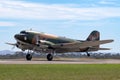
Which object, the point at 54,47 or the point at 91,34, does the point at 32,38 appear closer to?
the point at 54,47

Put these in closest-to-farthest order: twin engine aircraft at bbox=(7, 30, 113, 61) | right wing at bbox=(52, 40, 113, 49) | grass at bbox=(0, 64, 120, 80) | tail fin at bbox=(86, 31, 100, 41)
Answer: grass at bbox=(0, 64, 120, 80), twin engine aircraft at bbox=(7, 30, 113, 61), right wing at bbox=(52, 40, 113, 49), tail fin at bbox=(86, 31, 100, 41)

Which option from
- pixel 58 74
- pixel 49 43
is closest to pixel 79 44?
pixel 49 43

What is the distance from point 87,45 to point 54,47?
6348 mm

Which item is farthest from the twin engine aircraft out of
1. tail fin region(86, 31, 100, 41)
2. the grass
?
the grass

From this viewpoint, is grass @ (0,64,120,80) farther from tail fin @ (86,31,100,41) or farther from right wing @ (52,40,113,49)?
tail fin @ (86,31,100,41)

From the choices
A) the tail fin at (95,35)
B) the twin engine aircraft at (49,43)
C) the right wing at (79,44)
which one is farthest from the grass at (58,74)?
the tail fin at (95,35)

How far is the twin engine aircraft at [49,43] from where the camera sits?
7012 cm

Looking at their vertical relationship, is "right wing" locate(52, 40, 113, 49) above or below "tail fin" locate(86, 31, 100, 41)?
below

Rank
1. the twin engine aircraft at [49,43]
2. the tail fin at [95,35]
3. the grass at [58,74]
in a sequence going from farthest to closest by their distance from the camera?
the tail fin at [95,35] < the twin engine aircraft at [49,43] < the grass at [58,74]

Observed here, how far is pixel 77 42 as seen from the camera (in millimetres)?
75500

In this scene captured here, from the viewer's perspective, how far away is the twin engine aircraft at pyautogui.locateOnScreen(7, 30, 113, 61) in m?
70.1

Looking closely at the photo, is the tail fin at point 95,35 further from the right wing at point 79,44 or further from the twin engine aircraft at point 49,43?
the right wing at point 79,44

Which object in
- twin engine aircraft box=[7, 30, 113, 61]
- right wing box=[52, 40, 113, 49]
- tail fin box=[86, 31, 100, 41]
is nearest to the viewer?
twin engine aircraft box=[7, 30, 113, 61]

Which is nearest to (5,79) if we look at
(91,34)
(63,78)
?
(63,78)
